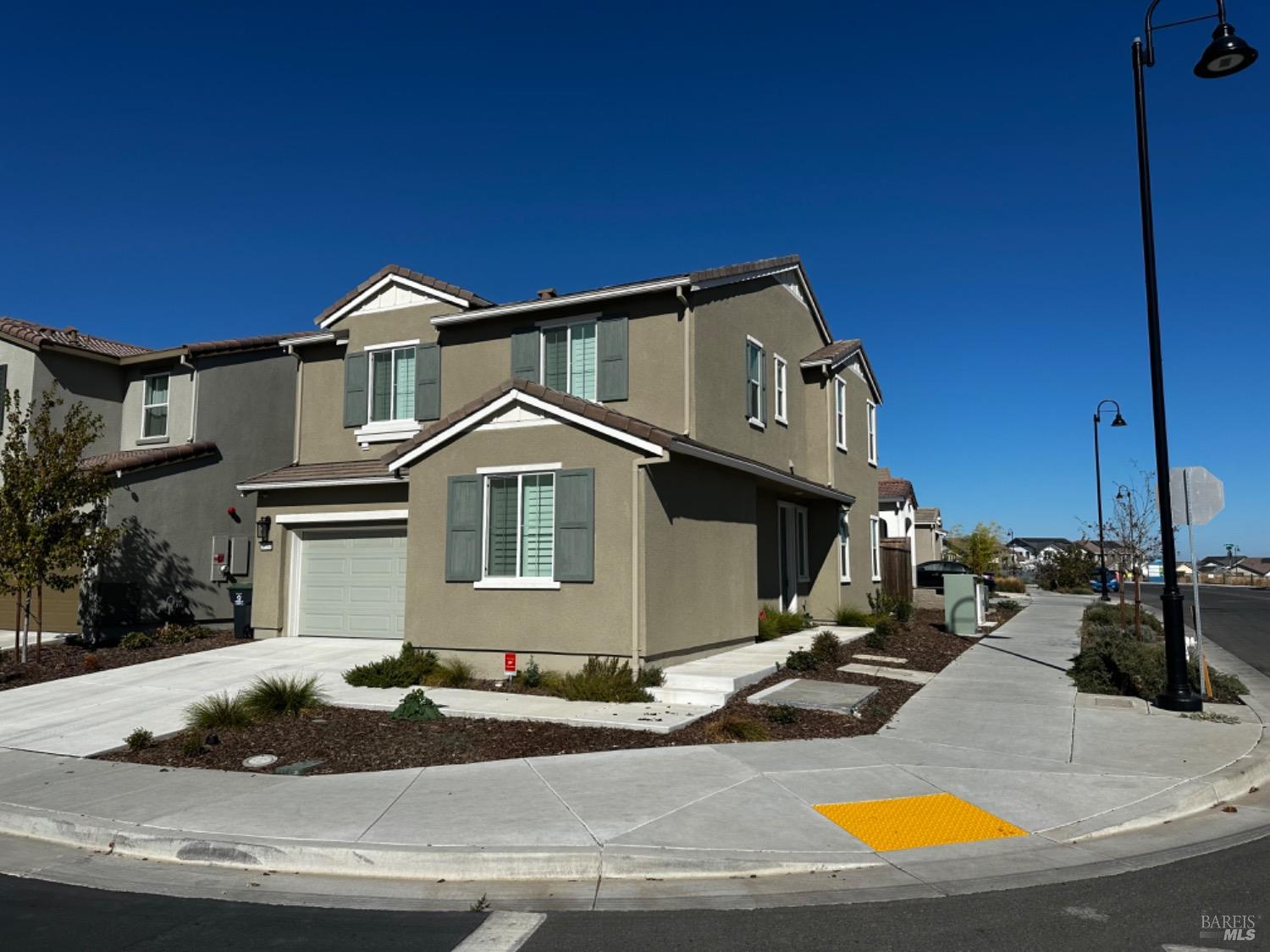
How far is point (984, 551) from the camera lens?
40.7m

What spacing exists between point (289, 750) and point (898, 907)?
632cm

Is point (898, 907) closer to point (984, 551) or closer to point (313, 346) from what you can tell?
point (313, 346)

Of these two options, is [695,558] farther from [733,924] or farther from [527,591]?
[733,924]

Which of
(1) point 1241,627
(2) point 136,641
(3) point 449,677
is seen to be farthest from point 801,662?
(1) point 1241,627

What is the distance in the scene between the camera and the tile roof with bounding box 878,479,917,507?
38.2 metres

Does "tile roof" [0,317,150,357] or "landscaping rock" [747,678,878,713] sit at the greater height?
"tile roof" [0,317,150,357]

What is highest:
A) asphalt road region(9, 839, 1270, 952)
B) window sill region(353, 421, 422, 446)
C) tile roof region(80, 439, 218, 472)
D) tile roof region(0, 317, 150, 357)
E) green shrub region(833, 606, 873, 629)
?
tile roof region(0, 317, 150, 357)

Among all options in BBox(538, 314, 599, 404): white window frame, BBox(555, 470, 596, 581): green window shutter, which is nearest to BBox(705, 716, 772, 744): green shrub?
BBox(555, 470, 596, 581): green window shutter

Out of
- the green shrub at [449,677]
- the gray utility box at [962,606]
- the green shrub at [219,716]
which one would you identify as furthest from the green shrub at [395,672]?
the gray utility box at [962,606]

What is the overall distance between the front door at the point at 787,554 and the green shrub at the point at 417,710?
9867mm

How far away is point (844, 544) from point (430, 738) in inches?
534

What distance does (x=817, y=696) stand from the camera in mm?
11086

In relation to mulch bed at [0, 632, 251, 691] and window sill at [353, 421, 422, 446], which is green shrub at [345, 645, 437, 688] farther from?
window sill at [353, 421, 422, 446]

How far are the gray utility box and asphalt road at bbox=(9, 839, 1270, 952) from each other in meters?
14.2
